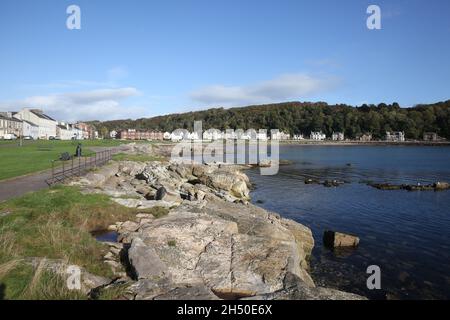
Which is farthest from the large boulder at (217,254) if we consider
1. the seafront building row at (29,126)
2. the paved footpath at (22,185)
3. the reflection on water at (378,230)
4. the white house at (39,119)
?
the white house at (39,119)

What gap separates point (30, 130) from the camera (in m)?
121

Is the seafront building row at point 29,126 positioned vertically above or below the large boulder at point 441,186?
above

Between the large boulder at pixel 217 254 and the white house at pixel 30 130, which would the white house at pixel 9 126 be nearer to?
the white house at pixel 30 130

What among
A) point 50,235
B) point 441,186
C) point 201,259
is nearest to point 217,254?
point 201,259

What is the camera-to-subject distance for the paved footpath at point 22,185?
62.2ft

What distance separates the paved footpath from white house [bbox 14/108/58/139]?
375 feet

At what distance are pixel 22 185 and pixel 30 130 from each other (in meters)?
114

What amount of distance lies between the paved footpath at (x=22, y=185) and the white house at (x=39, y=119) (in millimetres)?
114244

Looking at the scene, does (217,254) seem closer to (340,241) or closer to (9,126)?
(340,241)
